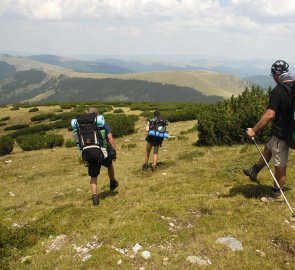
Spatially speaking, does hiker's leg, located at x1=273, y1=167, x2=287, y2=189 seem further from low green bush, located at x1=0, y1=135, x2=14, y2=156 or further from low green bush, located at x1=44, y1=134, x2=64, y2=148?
low green bush, located at x1=0, y1=135, x2=14, y2=156

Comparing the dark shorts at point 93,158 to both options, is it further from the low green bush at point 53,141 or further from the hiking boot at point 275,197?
the low green bush at point 53,141

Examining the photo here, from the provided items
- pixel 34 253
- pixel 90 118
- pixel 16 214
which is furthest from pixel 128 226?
pixel 16 214

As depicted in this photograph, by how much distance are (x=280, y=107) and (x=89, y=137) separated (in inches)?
207

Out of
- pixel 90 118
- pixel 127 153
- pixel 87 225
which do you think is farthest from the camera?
pixel 127 153

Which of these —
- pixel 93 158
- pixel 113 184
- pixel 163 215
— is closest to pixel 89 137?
pixel 93 158

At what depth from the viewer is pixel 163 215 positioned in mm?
9422

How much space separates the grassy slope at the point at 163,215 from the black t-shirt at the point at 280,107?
201cm

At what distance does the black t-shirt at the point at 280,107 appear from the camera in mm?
8477

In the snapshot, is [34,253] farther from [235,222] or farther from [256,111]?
[256,111]

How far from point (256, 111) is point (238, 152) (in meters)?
3.15

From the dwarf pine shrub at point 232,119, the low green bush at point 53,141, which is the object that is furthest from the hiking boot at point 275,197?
the low green bush at point 53,141

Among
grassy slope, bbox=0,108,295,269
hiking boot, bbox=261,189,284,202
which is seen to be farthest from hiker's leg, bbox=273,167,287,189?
grassy slope, bbox=0,108,295,269

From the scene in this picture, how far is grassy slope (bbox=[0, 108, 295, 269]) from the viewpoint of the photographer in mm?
7348

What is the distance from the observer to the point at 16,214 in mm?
11336
